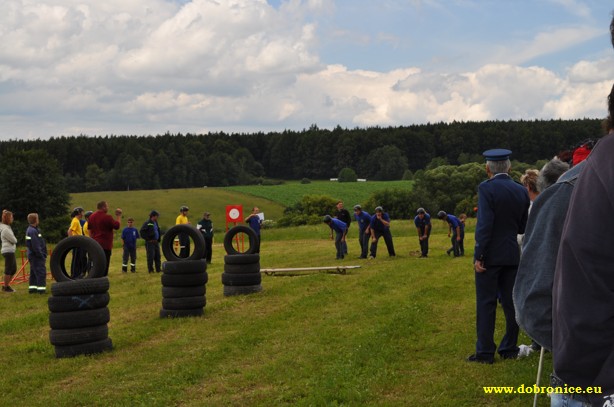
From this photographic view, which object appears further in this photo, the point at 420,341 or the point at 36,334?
the point at 36,334

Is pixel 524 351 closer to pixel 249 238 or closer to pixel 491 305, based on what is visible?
pixel 491 305

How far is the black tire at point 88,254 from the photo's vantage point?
1050 centimetres

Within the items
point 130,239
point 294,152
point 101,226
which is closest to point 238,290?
point 101,226

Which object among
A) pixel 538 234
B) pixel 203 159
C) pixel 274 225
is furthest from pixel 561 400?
pixel 203 159

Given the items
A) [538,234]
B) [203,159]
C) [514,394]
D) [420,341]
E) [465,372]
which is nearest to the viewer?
[538,234]

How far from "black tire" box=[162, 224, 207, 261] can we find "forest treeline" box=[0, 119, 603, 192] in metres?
106

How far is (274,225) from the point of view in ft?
205

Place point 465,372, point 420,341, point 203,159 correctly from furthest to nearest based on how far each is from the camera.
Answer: point 203,159 → point 420,341 → point 465,372

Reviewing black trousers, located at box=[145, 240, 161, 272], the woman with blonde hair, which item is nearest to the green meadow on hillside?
black trousers, located at box=[145, 240, 161, 272]

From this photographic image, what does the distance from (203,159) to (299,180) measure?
18493 mm

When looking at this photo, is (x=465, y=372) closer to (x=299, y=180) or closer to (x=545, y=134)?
(x=545, y=134)

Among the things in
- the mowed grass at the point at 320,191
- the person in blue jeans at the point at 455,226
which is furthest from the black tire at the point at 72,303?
the mowed grass at the point at 320,191

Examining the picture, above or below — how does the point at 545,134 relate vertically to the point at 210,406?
above

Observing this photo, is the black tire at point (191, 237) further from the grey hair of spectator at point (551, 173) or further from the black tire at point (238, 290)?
the grey hair of spectator at point (551, 173)
